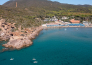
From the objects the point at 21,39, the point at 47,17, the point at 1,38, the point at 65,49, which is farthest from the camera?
the point at 47,17

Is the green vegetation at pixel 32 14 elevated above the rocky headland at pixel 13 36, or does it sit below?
above

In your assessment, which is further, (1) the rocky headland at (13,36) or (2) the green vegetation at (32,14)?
(2) the green vegetation at (32,14)

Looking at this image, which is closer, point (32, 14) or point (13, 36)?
point (13, 36)

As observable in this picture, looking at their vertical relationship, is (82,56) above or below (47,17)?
below

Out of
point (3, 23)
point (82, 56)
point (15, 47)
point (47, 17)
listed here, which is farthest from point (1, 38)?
point (47, 17)

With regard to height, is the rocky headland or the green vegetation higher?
the green vegetation

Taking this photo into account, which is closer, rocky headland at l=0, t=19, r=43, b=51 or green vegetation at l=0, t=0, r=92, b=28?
rocky headland at l=0, t=19, r=43, b=51

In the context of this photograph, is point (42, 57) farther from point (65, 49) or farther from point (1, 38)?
point (1, 38)

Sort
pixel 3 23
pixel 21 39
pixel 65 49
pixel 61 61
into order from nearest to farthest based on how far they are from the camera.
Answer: pixel 61 61
pixel 65 49
pixel 21 39
pixel 3 23

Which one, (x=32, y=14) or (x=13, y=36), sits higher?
(x=32, y=14)

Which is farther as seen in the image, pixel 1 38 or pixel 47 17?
pixel 47 17

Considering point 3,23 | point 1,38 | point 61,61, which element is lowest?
point 61,61
